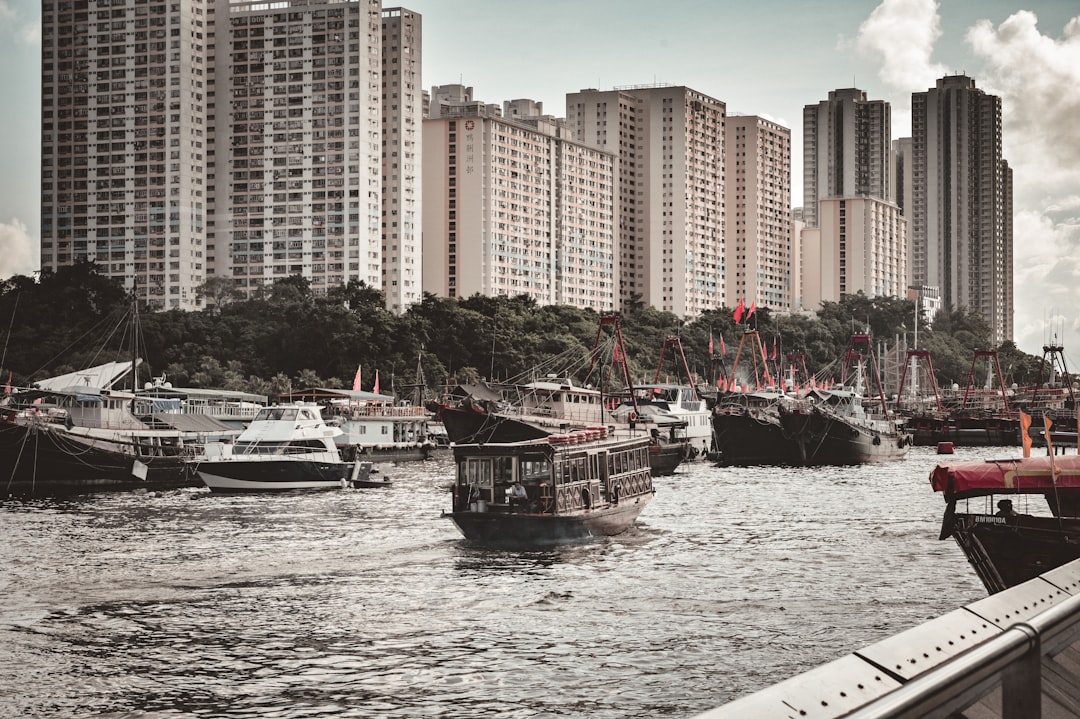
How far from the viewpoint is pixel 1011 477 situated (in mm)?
17531

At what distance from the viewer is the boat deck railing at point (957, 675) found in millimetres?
3221

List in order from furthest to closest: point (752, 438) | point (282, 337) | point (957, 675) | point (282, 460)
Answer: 1. point (282, 337)
2. point (752, 438)
3. point (282, 460)
4. point (957, 675)

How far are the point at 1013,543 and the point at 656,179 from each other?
441 feet

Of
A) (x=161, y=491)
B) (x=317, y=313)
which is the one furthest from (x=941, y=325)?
(x=161, y=491)

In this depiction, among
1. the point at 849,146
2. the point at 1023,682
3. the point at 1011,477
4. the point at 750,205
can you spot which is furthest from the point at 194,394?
the point at 849,146

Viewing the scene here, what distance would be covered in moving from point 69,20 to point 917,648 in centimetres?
11738

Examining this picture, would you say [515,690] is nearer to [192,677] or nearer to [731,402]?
[192,677]

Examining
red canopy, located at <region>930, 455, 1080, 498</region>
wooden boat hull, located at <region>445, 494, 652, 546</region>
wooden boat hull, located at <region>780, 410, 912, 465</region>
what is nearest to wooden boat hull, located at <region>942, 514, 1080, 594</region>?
red canopy, located at <region>930, 455, 1080, 498</region>

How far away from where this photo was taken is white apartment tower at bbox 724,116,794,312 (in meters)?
156

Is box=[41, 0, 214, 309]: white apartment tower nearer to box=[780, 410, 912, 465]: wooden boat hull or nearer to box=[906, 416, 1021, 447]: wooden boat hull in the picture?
box=[906, 416, 1021, 447]: wooden boat hull

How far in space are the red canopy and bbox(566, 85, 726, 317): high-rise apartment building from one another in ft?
423

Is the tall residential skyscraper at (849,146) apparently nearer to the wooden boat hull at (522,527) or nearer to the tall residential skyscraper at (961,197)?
the tall residential skyscraper at (961,197)

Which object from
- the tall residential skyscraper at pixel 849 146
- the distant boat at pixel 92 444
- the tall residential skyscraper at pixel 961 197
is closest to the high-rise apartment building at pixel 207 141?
the distant boat at pixel 92 444

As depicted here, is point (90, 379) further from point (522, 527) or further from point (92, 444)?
point (522, 527)
